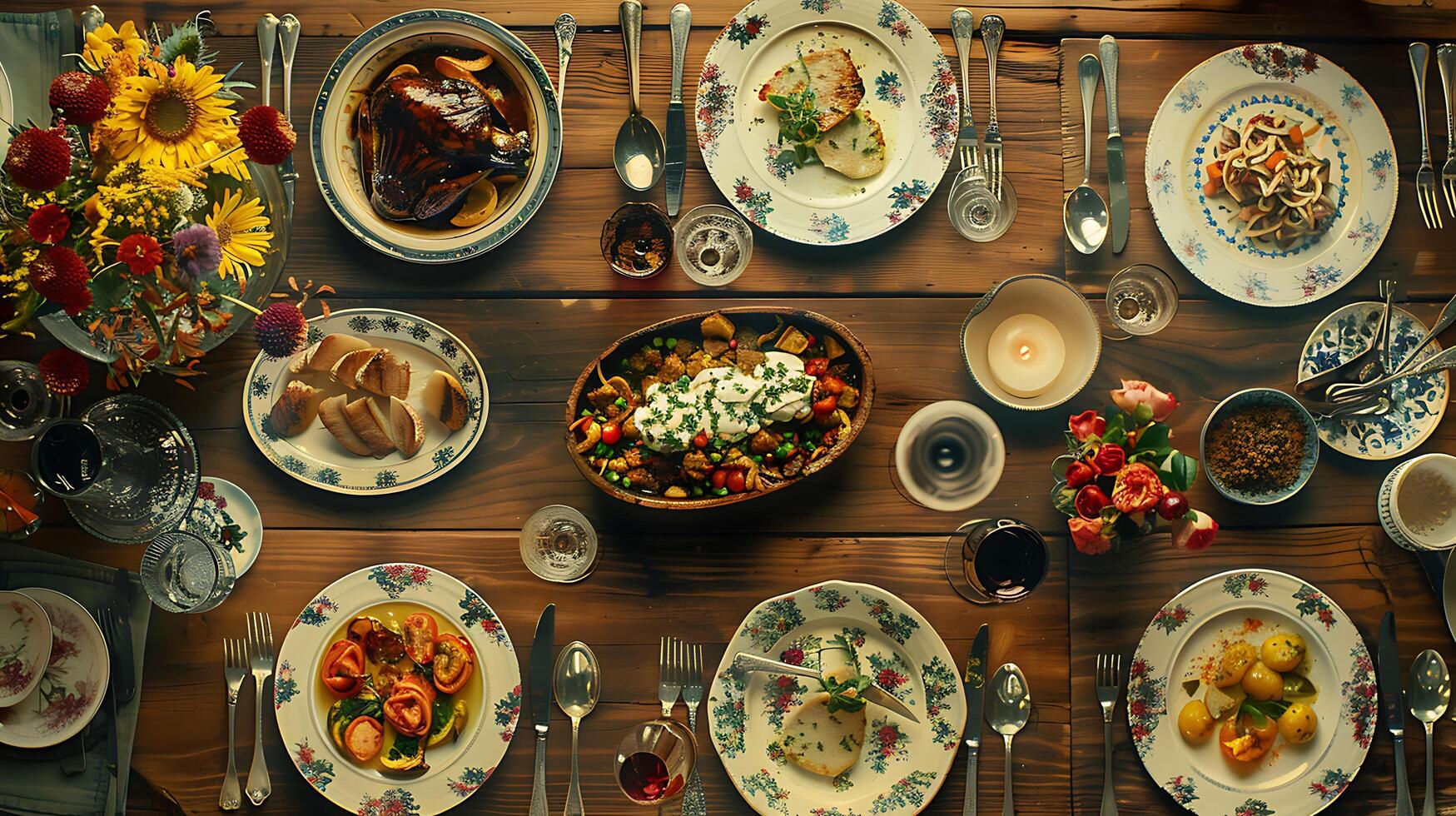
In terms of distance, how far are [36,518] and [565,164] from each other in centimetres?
127

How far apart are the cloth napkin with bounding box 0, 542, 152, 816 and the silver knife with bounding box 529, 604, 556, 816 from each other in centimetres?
79

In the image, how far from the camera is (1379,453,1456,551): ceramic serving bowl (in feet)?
6.49

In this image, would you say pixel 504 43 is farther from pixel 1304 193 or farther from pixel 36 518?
pixel 1304 193

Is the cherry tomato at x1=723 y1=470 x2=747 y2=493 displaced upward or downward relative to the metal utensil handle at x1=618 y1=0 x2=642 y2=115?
downward

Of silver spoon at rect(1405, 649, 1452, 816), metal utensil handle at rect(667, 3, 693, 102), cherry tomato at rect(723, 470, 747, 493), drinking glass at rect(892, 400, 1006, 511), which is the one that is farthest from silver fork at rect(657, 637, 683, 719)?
silver spoon at rect(1405, 649, 1452, 816)

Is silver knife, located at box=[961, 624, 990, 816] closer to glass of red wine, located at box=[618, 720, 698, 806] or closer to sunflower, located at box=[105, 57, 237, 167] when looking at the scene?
glass of red wine, located at box=[618, 720, 698, 806]

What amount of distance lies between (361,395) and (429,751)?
0.73 metres

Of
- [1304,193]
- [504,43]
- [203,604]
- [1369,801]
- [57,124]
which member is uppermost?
[504,43]

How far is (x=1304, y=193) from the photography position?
201 centimetres

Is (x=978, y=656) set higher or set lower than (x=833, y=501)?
lower

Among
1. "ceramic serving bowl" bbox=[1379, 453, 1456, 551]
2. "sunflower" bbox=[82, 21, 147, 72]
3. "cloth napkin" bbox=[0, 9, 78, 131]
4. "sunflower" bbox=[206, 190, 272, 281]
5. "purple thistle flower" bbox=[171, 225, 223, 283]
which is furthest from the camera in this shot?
"ceramic serving bowl" bbox=[1379, 453, 1456, 551]

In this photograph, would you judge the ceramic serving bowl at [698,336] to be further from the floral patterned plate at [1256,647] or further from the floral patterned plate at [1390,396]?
the floral patterned plate at [1390,396]

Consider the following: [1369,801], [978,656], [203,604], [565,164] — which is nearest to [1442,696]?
[1369,801]

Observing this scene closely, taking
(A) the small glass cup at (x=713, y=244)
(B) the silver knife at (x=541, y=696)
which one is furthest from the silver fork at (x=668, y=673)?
(A) the small glass cup at (x=713, y=244)
